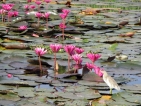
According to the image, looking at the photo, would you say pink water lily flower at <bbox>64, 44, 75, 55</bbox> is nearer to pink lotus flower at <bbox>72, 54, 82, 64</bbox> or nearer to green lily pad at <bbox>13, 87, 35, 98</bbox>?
pink lotus flower at <bbox>72, 54, 82, 64</bbox>

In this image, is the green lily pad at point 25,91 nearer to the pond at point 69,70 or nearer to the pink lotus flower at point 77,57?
the pond at point 69,70

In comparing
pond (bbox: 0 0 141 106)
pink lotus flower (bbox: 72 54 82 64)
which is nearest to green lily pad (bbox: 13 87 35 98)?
pond (bbox: 0 0 141 106)

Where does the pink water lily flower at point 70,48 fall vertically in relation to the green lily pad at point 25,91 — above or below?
above

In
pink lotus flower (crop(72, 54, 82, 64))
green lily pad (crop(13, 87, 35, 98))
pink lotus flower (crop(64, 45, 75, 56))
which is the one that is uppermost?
pink lotus flower (crop(64, 45, 75, 56))

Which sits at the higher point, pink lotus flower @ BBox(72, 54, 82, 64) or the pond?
pink lotus flower @ BBox(72, 54, 82, 64)

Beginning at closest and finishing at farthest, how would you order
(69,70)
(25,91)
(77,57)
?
1. (25,91)
2. (77,57)
3. (69,70)

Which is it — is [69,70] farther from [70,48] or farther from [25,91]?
[25,91]

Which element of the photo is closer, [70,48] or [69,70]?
[70,48]

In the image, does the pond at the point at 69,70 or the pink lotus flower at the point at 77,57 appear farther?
the pink lotus flower at the point at 77,57

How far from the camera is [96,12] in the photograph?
754cm

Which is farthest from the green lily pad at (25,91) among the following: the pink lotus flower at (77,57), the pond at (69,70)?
the pink lotus flower at (77,57)

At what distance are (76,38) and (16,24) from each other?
1078 mm

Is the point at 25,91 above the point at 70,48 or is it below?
below

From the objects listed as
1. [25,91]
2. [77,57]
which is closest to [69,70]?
[77,57]
